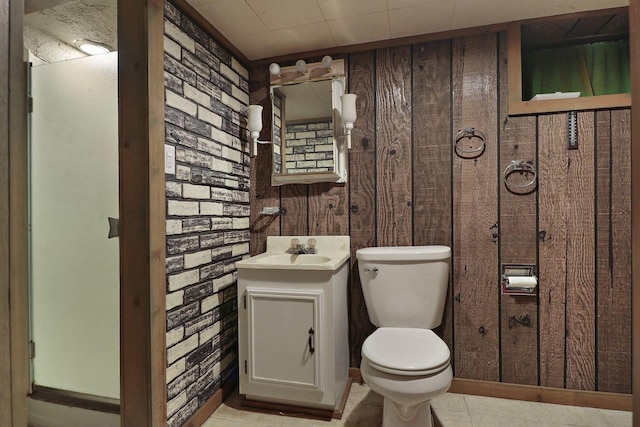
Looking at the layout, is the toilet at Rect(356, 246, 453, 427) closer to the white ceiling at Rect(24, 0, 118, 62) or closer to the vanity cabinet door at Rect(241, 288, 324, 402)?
the vanity cabinet door at Rect(241, 288, 324, 402)

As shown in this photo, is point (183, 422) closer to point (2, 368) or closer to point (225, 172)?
point (2, 368)

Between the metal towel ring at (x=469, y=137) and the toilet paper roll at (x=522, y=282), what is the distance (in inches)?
29.1

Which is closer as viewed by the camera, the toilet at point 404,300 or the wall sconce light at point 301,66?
the toilet at point 404,300

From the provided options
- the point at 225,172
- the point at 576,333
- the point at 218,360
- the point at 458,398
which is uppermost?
the point at 225,172

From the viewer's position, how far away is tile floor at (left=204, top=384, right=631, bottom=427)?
62.9 inches

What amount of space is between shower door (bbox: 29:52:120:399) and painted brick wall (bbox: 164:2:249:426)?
36 centimetres

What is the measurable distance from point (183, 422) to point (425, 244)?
5.24ft

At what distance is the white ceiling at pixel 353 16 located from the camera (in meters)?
1.60

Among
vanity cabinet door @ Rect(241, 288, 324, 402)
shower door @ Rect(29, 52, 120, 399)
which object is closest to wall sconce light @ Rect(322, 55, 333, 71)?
shower door @ Rect(29, 52, 120, 399)

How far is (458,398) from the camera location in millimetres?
1814

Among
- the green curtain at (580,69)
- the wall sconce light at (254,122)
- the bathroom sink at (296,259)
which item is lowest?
the bathroom sink at (296,259)

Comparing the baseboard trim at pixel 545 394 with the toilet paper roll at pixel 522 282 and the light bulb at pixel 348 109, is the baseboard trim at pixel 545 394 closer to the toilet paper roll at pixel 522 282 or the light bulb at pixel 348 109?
the toilet paper roll at pixel 522 282

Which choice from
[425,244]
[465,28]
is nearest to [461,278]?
[425,244]

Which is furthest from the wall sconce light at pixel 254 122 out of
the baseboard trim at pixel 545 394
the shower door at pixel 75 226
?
the baseboard trim at pixel 545 394
